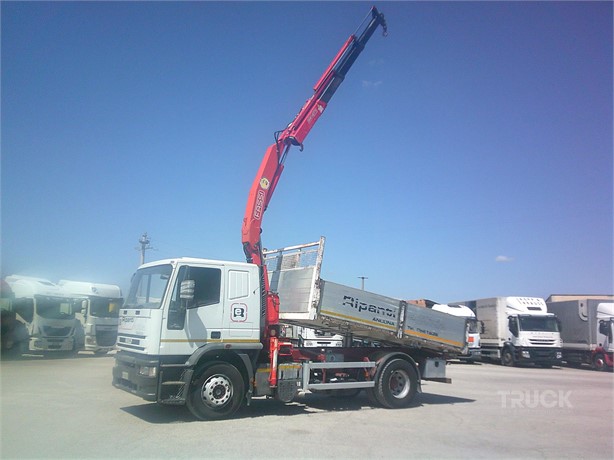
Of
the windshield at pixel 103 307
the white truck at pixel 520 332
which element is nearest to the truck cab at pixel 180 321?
the windshield at pixel 103 307

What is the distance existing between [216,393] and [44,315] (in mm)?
15300

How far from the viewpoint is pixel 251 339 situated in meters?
10.1

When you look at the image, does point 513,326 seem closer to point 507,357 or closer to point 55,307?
point 507,357

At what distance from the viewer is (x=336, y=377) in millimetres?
11508

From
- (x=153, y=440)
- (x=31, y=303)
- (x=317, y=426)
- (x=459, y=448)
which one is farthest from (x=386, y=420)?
(x=31, y=303)

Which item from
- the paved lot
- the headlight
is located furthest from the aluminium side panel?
the headlight

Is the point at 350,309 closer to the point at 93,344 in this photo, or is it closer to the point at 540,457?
the point at 540,457

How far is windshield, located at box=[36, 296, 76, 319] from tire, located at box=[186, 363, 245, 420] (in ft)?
49.9

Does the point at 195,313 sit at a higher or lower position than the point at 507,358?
higher

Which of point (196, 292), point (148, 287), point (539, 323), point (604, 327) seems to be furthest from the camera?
point (539, 323)

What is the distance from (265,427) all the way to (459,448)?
3188 mm

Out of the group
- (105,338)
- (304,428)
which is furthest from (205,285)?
(105,338)

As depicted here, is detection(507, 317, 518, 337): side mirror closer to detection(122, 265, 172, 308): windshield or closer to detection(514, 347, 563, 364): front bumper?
detection(514, 347, 563, 364): front bumper

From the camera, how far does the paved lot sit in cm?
745
